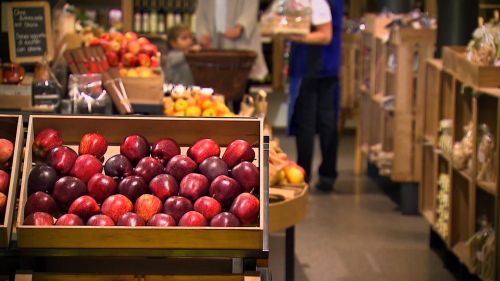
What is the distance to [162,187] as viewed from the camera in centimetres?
326

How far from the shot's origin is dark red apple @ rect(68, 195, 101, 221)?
319 cm

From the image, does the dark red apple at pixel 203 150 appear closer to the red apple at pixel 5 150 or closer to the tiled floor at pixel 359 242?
the red apple at pixel 5 150

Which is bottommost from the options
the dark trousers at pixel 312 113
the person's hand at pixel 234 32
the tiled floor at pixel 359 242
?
the tiled floor at pixel 359 242

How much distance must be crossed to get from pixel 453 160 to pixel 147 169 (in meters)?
3.28

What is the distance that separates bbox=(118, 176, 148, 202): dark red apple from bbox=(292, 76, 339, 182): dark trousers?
222 inches

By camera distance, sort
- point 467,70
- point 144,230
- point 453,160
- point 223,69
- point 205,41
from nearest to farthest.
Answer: point 144,230
point 467,70
point 453,160
point 223,69
point 205,41

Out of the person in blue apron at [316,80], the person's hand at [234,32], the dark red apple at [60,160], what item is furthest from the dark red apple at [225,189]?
the person's hand at [234,32]

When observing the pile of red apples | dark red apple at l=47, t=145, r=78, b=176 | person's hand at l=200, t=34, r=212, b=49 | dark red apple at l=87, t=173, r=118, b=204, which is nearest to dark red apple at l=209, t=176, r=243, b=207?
the pile of red apples

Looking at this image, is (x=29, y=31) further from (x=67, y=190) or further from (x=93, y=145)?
(x=67, y=190)

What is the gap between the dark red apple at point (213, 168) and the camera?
3.31 metres

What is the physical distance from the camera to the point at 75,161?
3326 millimetres

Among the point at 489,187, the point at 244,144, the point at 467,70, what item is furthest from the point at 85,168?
the point at 467,70

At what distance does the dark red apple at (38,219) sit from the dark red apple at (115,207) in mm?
175

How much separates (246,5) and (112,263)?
23.4 ft
